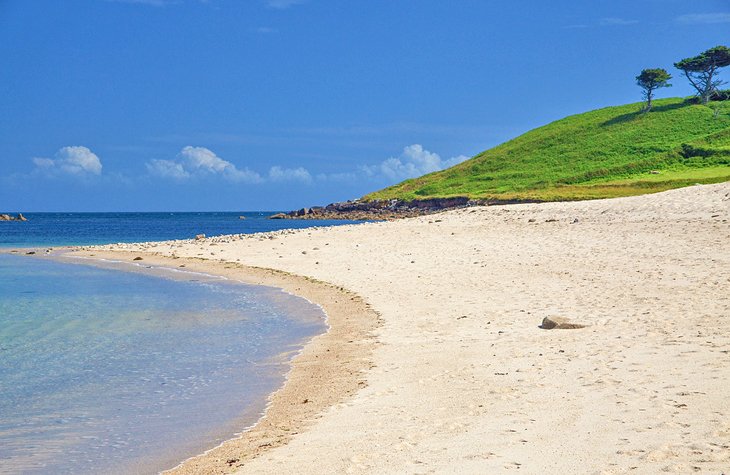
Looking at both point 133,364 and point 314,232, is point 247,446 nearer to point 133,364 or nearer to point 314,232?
point 133,364

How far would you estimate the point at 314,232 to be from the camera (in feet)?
150

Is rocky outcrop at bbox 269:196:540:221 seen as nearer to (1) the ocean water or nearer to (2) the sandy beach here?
(1) the ocean water

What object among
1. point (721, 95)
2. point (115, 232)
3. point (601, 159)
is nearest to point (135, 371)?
point (115, 232)

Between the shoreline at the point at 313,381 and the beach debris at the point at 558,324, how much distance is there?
11.9 ft

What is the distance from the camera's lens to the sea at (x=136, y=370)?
28.6 ft

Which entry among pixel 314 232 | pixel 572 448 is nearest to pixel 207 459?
pixel 572 448

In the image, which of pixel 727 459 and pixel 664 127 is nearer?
pixel 727 459

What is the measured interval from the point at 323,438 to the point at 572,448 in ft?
A: 9.84

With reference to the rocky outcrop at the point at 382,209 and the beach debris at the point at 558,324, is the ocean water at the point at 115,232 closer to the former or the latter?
the rocky outcrop at the point at 382,209

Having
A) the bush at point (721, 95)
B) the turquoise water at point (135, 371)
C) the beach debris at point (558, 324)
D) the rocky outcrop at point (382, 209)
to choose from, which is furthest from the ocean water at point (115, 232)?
the bush at point (721, 95)

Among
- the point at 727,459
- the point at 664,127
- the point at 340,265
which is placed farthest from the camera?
the point at 664,127

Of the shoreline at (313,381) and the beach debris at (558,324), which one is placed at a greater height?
the beach debris at (558,324)

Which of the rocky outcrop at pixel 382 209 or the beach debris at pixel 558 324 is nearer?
the beach debris at pixel 558 324

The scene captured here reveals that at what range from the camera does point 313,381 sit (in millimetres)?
11570
